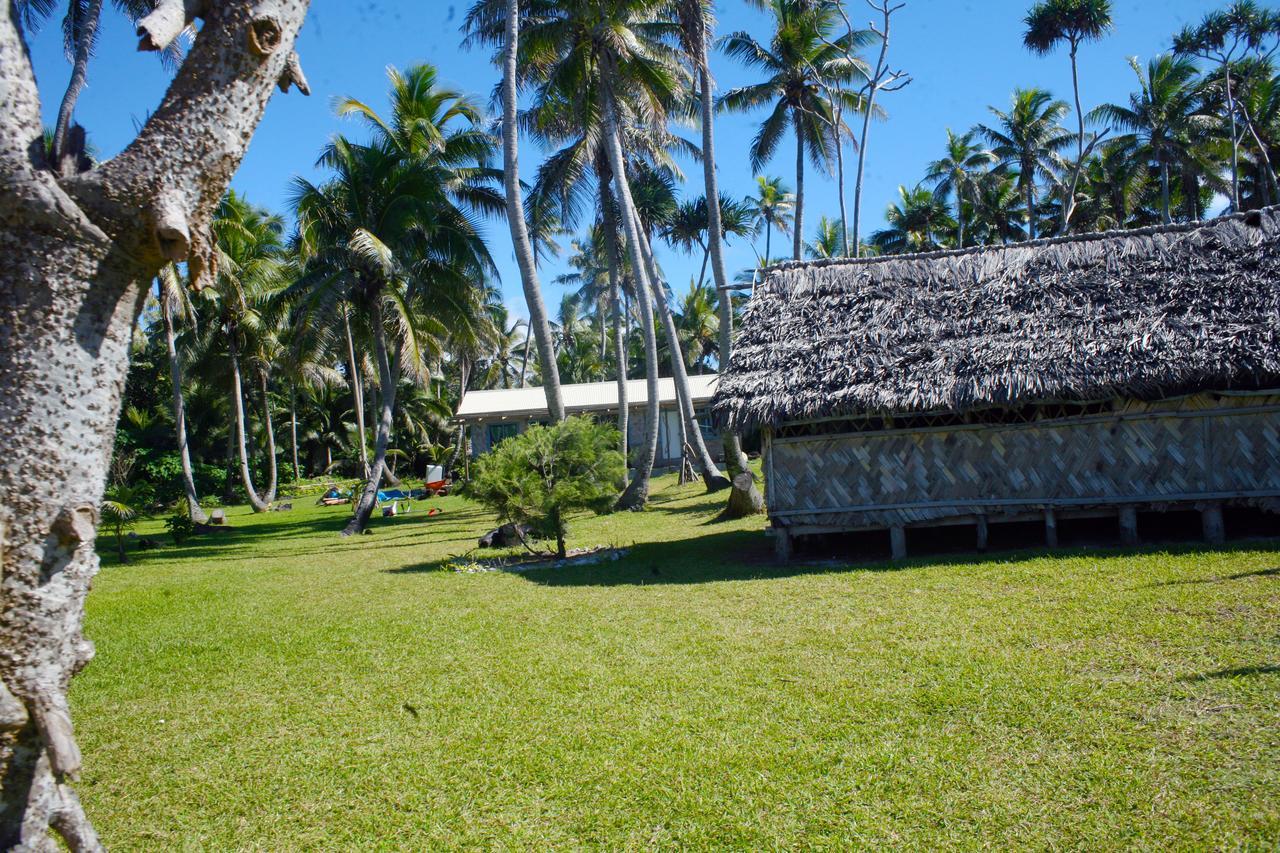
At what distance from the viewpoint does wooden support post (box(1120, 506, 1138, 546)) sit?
955 centimetres

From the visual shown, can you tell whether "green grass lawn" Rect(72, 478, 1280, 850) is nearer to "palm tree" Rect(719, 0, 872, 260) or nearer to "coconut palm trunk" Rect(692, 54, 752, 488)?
"coconut palm trunk" Rect(692, 54, 752, 488)

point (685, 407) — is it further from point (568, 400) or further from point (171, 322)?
point (171, 322)

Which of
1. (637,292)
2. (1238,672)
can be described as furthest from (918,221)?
(1238,672)

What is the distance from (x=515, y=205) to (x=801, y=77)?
10194 mm

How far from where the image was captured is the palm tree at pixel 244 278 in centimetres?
2217

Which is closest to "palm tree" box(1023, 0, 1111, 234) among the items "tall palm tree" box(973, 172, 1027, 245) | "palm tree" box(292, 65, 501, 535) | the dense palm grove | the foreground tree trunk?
the dense palm grove

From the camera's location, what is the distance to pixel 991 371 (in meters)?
9.60

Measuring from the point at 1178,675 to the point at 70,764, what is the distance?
555 cm

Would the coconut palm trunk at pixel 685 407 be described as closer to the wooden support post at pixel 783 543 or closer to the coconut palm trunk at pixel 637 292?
the coconut palm trunk at pixel 637 292

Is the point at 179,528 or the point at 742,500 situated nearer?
the point at 742,500

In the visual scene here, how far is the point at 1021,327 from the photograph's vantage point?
10.1 metres

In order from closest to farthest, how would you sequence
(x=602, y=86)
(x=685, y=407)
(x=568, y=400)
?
(x=602, y=86) < (x=685, y=407) < (x=568, y=400)

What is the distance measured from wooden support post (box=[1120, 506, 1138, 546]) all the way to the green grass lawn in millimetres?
659

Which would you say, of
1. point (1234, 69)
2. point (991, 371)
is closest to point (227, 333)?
point (991, 371)
